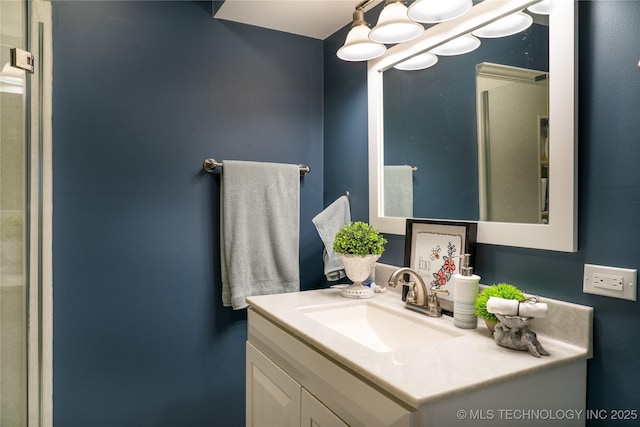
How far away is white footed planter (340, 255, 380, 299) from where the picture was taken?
158cm

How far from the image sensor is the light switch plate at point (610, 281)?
0.97m

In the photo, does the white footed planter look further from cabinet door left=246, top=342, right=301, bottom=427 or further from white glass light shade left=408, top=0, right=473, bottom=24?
white glass light shade left=408, top=0, right=473, bottom=24

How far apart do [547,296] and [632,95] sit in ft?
1.80

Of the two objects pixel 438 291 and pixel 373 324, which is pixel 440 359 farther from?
pixel 373 324

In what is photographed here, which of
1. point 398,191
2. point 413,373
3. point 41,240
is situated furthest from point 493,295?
point 41,240

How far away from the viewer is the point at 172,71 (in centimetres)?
187

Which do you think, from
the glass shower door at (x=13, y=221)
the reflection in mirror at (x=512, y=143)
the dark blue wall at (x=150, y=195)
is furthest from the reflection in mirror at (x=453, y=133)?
the glass shower door at (x=13, y=221)

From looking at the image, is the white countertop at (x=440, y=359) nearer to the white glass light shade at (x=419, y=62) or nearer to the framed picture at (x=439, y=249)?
the framed picture at (x=439, y=249)

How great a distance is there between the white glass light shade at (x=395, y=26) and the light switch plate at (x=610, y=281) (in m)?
0.92

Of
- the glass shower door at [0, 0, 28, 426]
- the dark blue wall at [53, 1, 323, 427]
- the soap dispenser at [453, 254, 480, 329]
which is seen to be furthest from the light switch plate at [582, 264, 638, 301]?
the glass shower door at [0, 0, 28, 426]

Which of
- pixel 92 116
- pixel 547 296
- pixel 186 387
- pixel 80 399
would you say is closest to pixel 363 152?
pixel 547 296

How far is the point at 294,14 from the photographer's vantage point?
194cm

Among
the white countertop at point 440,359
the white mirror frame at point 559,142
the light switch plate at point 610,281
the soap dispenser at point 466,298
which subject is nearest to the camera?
the white countertop at point 440,359

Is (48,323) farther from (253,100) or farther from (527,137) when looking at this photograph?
(527,137)
